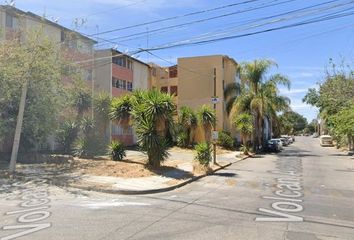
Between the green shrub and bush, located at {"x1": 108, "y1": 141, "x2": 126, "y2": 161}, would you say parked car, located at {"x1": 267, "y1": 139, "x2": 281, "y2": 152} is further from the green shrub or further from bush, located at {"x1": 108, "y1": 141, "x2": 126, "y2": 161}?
bush, located at {"x1": 108, "y1": 141, "x2": 126, "y2": 161}

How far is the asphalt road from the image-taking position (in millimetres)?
9117

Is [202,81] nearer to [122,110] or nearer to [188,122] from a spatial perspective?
[188,122]

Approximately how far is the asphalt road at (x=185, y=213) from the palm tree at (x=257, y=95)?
3076 centimetres

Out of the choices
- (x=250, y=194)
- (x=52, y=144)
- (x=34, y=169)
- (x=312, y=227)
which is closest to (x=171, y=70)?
(x=52, y=144)

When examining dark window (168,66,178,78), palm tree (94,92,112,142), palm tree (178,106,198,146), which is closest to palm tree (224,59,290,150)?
palm tree (178,106,198,146)

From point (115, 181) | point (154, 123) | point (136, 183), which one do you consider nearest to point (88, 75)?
point (154, 123)

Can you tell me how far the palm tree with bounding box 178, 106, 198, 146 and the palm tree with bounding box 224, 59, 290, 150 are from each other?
6075 millimetres

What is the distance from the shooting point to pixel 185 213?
1143cm

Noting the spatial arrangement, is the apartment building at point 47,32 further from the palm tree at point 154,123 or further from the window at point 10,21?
the palm tree at point 154,123

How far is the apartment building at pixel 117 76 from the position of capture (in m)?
43.7

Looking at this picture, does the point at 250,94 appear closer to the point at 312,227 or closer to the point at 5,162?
the point at 5,162

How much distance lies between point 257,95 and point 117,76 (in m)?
14.4

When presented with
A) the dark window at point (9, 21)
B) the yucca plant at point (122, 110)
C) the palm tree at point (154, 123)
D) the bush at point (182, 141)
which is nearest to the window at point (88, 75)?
the bush at point (182, 141)

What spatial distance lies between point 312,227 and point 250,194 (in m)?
5.75
